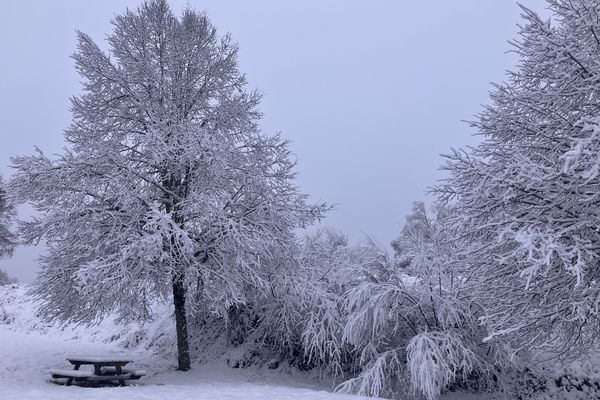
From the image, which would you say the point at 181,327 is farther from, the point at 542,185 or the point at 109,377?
the point at 542,185

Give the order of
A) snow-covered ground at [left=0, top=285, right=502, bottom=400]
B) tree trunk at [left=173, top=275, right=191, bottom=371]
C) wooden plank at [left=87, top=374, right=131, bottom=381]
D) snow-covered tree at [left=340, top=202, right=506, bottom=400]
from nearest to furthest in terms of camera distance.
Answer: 1. snow-covered ground at [left=0, top=285, right=502, bottom=400]
2. wooden plank at [left=87, top=374, right=131, bottom=381]
3. snow-covered tree at [left=340, top=202, right=506, bottom=400]
4. tree trunk at [left=173, top=275, right=191, bottom=371]

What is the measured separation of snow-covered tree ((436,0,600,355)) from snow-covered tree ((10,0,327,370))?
5.08 meters

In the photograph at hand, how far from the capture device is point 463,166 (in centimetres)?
865

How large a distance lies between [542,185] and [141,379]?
9887 millimetres

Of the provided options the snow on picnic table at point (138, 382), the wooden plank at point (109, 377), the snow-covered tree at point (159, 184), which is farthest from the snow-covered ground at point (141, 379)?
the snow-covered tree at point (159, 184)

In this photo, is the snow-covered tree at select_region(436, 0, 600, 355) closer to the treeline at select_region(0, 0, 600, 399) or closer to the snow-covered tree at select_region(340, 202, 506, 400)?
the treeline at select_region(0, 0, 600, 399)

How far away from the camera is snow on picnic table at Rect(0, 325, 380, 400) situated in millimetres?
7781

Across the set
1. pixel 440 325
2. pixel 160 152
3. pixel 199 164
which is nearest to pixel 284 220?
pixel 199 164

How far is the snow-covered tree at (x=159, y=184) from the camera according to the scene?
11203 mm

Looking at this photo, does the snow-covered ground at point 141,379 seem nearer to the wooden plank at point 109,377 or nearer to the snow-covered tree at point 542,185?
the wooden plank at point 109,377

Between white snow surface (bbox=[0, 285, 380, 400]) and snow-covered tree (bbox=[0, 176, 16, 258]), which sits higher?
snow-covered tree (bbox=[0, 176, 16, 258])

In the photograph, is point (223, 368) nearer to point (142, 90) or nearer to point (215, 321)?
point (215, 321)

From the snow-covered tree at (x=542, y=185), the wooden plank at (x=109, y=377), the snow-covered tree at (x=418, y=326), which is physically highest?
the snow-covered tree at (x=542, y=185)

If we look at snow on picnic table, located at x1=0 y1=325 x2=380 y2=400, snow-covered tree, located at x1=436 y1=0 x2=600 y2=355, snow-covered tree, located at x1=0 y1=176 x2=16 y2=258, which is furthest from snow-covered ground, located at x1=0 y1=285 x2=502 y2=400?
snow-covered tree, located at x1=0 y1=176 x2=16 y2=258
